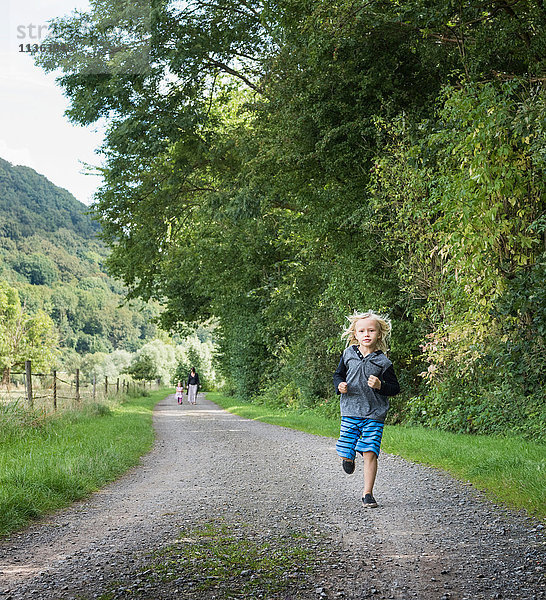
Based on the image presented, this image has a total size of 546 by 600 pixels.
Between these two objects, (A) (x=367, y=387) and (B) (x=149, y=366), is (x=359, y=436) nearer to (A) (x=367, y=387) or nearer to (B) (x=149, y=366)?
(A) (x=367, y=387)

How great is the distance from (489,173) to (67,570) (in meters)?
8.46

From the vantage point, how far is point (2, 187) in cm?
12494

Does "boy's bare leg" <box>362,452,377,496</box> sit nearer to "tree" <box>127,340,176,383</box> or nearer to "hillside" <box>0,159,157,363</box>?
"tree" <box>127,340,176,383</box>

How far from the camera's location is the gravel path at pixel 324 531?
3.68 metres

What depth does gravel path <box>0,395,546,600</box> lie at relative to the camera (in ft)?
12.1

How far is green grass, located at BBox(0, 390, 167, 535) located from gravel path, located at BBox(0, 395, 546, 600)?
0.28 metres

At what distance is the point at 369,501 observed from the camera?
601 cm

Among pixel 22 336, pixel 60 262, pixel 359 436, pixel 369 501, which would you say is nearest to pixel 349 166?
pixel 359 436

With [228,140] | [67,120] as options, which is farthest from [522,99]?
[67,120]

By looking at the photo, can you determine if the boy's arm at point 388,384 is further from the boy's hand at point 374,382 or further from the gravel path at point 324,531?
the gravel path at point 324,531

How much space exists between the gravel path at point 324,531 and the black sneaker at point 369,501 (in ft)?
0.33

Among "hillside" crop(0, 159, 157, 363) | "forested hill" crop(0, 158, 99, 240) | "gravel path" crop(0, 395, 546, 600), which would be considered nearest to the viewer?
"gravel path" crop(0, 395, 546, 600)

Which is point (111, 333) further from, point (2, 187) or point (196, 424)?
point (196, 424)

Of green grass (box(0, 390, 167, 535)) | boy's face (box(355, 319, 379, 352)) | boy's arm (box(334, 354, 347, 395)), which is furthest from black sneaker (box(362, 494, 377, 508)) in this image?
green grass (box(0, 390, 167, 535))
